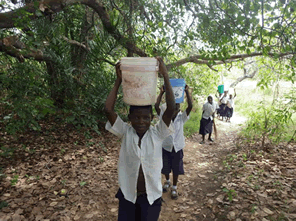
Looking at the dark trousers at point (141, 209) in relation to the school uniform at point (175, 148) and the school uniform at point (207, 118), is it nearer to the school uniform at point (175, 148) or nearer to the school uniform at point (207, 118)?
the school uniform at point (175, 148)

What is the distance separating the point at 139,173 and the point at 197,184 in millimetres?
2479

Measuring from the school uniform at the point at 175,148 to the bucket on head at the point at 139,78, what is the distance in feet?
5.70

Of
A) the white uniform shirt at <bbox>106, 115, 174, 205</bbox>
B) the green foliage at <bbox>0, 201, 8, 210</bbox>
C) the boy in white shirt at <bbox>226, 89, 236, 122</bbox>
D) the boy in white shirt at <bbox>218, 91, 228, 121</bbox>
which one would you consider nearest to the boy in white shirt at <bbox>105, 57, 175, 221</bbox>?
the white uniform shirt at <bbox>106, 115, 174, 205</bbox>

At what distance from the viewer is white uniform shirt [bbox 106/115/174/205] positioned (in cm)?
175

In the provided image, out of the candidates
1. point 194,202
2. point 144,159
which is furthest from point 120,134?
point 194,202

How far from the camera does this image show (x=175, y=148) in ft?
10.7

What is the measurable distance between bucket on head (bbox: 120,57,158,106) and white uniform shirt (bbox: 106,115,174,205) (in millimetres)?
310

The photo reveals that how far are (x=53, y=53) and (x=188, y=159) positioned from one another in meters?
4.02

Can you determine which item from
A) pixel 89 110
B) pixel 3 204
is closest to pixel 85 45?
pixel 89 110

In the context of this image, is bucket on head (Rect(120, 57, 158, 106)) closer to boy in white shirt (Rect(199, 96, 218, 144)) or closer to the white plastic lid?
the white plastic lid

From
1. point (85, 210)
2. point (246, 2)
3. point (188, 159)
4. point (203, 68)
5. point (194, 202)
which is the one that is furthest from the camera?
point (203, 68)

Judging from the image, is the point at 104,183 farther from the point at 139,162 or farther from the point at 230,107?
the point at 230,107

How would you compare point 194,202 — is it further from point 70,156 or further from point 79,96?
point 79,96

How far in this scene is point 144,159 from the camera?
1.76 meters
